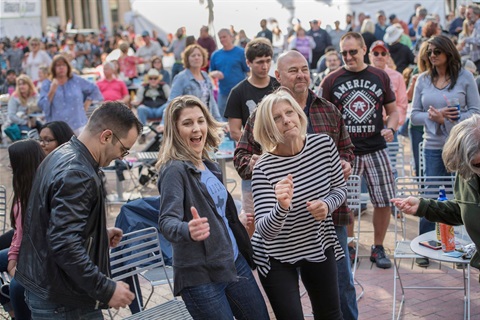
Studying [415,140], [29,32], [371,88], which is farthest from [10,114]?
[29,32]

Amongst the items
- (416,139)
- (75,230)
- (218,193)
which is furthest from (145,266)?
(416,139)

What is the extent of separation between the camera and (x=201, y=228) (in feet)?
11.5

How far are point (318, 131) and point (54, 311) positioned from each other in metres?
2.18

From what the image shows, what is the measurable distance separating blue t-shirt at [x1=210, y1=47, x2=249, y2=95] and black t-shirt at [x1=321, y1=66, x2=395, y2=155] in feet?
17.1

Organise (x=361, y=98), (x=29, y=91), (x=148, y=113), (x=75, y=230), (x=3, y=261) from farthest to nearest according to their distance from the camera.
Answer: (x=29, y=91) → (x=148, y=113) → (x=361, y=98) → (x=3, y=261) → (x=75, y=230)

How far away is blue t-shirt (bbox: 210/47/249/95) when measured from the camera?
11827 mm

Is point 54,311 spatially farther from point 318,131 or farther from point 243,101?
point 243,101

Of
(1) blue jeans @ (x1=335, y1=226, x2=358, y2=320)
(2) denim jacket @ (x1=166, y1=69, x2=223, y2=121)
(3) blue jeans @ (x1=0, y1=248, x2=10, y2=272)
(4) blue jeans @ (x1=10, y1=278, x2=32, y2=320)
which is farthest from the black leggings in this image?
(2) denim jacket @ (x1=166, y1=69, x2=223, y2=121)

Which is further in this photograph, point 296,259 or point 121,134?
point 296,259

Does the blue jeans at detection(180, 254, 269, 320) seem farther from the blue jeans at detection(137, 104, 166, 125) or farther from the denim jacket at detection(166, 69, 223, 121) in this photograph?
the blue jeans at detection(137, 104, 166, 125)

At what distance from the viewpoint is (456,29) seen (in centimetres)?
1872

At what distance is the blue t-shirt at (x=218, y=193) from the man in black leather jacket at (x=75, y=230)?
50cm

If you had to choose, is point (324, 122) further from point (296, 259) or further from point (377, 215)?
point (377, 215)

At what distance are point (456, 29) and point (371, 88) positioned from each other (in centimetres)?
1306
